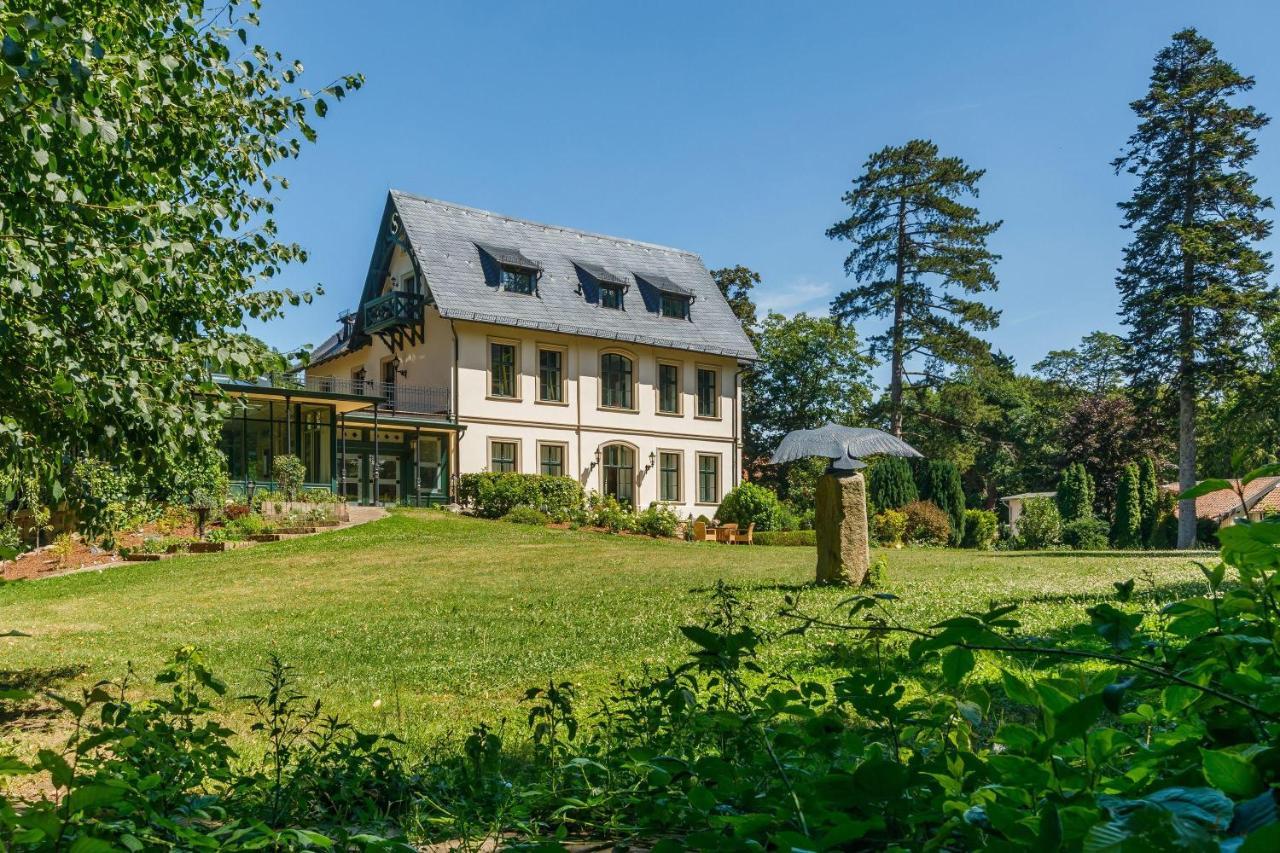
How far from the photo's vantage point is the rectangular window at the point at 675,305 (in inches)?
1361

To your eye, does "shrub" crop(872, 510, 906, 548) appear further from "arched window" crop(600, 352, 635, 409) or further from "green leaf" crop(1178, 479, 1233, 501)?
"green leaf" crop(1178, 479, 1233, 501)

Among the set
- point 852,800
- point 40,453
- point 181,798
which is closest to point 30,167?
point 40,453

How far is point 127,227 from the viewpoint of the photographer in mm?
5488

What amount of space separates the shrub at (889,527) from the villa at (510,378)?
294 inches

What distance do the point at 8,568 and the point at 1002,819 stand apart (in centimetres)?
1906

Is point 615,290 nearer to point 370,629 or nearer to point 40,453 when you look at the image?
point 370,629

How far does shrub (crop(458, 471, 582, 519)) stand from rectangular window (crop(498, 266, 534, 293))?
653 centimetres

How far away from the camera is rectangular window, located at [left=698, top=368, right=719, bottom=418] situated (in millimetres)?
34969

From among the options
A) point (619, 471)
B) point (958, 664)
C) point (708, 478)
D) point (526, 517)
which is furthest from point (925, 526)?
point (958, 664)

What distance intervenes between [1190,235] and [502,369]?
2165 cm

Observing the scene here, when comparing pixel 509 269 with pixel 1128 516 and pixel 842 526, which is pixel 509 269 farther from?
pixel 842 526

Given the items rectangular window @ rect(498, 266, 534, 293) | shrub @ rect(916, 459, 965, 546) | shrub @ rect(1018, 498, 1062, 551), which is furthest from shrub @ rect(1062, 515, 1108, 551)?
rectangular window @ rect(498, 266, 534, 293)

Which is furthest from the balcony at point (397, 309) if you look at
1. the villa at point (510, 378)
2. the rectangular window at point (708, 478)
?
the rectangular window at point (708, 478)

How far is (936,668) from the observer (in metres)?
6.29
